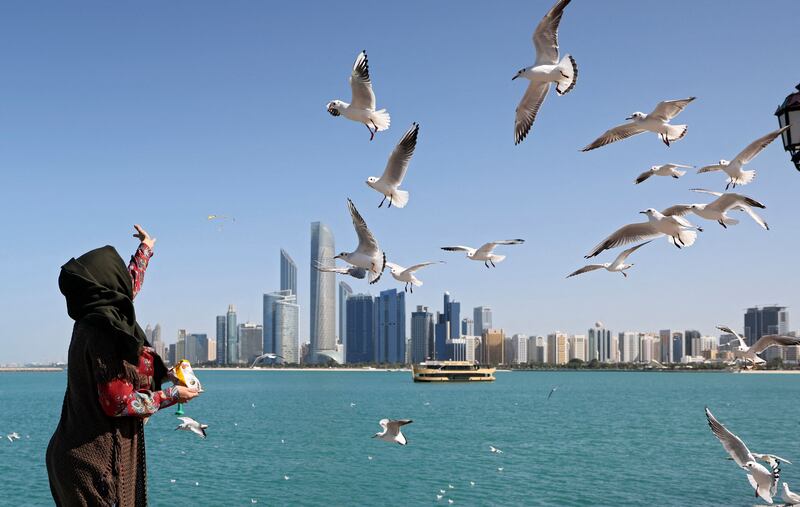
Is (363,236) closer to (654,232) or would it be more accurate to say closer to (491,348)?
(654,232)

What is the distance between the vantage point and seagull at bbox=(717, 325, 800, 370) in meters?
6.87

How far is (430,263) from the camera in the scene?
7609mm

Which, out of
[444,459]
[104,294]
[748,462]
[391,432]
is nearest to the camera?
[104,294]

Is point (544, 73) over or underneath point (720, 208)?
over

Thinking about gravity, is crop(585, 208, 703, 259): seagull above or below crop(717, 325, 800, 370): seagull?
above

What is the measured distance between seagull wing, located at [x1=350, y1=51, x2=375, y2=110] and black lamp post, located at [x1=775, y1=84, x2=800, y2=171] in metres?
3.47

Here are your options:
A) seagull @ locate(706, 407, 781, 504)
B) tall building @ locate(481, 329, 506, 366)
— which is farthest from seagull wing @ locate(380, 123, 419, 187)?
tall building @ locate(481, 329, 506, 366)

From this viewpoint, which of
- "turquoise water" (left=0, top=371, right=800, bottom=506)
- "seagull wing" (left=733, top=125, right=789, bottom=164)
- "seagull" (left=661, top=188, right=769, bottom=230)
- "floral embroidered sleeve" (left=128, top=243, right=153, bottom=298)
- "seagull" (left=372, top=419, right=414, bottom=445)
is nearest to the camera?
"floral embroidered sleeve" (left=128, top=243, right=153, bottom=298)

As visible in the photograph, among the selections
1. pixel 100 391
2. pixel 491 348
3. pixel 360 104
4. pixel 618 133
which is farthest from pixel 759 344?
pixel 491 348

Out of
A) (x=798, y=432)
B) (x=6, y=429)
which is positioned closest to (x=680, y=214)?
(x=798, y=432)

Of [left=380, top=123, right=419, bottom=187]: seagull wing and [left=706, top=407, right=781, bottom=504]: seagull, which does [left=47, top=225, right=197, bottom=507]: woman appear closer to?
[left=380, top=123, right=419, bottom=187]: seagull wing

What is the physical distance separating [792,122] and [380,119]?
11.3 feet

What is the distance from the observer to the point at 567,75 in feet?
20.3

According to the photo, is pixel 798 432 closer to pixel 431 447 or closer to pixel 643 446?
pixel 643 446
